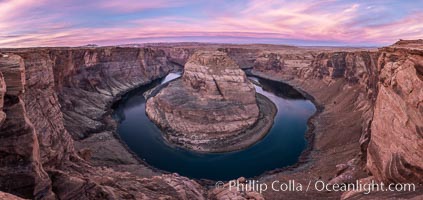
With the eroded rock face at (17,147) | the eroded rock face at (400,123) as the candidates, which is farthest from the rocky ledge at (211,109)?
the eroded rock face at (17,147)

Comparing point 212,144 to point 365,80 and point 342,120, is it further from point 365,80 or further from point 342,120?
point 365,80

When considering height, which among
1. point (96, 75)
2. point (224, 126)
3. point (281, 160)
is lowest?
point (281, 160)

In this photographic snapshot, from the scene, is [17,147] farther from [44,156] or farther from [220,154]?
[220,154]

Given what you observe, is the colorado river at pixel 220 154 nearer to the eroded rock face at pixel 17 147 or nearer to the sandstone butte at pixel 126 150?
the sandstone butte at pixel 126 150

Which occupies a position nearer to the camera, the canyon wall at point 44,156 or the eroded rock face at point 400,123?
the canyon wall at point 44,156

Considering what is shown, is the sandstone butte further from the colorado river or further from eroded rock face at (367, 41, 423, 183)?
the colorado river

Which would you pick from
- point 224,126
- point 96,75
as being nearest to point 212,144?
point 224,126
